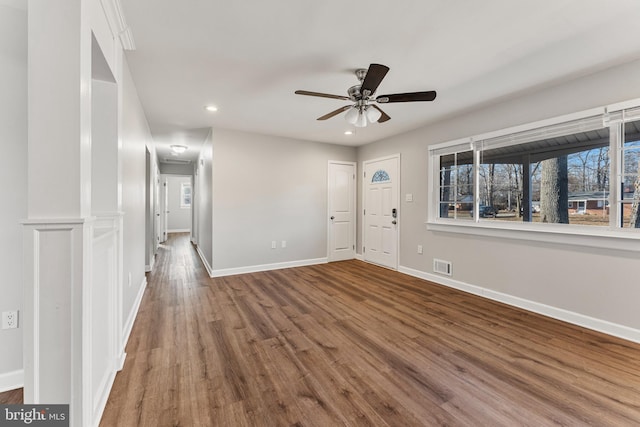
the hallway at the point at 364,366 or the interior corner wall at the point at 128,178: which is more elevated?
the interior corner wall at the point at 128,178

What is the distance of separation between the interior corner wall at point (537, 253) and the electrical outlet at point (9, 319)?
160 inches

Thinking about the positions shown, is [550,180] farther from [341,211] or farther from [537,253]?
[341,211]

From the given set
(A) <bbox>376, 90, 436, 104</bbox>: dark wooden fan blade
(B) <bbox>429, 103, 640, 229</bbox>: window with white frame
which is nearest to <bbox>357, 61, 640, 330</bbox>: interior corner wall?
(B) <bbox>429, 103, 640, 229</bbox>: window with white frame

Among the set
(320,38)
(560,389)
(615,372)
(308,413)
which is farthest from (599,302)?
(320,38)

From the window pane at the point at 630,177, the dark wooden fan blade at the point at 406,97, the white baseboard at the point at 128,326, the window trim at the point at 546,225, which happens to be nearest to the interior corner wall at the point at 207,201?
the white baseboard at the point at 128,326

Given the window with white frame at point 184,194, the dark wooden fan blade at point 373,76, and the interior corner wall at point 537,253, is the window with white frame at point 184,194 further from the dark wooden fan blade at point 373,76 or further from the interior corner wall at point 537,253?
the dark wooden fan blade at point 373,76

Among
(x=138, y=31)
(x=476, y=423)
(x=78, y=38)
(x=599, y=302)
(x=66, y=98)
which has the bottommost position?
(x=476, y=423)

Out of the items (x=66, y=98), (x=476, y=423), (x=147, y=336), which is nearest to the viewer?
(x=66, y=98)

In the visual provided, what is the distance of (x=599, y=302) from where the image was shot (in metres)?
2.47

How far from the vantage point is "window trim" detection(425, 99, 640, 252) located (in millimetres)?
2342

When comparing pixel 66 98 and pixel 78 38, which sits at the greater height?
pixel 78 38

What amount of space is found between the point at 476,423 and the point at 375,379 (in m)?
0.59

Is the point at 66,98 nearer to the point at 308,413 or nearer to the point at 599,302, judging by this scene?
the point at 308,413

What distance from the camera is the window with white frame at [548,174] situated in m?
2.39
